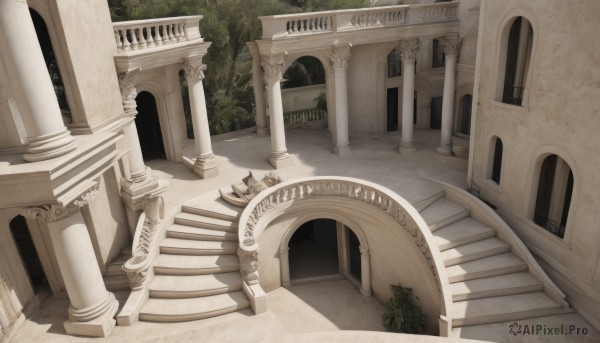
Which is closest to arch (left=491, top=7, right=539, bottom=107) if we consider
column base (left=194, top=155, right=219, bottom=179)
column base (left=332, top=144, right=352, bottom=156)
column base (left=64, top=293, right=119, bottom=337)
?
column base (left=332, top=144, right=352, bottom=156)

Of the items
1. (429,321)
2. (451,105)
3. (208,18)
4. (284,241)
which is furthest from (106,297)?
(208,18)

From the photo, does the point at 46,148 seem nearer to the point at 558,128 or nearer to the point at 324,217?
the point at 324,217

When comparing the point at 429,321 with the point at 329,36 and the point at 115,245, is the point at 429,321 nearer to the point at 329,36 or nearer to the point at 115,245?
the point at 115,245

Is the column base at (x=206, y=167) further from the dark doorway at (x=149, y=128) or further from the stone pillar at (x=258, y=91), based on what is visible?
the stone pillar at (x=258, y=91)

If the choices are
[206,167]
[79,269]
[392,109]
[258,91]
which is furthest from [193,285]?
[392,109]

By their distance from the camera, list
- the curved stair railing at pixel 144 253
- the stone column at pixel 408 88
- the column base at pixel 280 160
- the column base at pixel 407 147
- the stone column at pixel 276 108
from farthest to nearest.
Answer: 1. the column base at pixel 407 147
2. the stone column at pixel 408 88
3. the column base at pixel 280 160
4. the stone column at pixel 276 108
5. the curved stair railing at pixel 144 253

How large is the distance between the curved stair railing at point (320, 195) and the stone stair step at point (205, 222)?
3.33ft

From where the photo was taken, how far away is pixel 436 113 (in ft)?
87.5

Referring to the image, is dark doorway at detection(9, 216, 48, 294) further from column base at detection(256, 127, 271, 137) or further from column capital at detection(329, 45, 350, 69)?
column base at detection(256, 127, 271, 137)

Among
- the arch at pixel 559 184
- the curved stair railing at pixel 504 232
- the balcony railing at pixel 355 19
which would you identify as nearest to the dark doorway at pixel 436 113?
the balcony railing at pixel 355 19

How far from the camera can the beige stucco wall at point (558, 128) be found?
11.7 meters

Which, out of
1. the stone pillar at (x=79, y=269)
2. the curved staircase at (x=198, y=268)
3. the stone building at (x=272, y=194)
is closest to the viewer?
the stone pillar at (x=79, y=269)

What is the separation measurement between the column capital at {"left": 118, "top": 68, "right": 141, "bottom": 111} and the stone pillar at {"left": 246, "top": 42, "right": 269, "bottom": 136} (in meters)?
9.33

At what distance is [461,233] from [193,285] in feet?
32.3
